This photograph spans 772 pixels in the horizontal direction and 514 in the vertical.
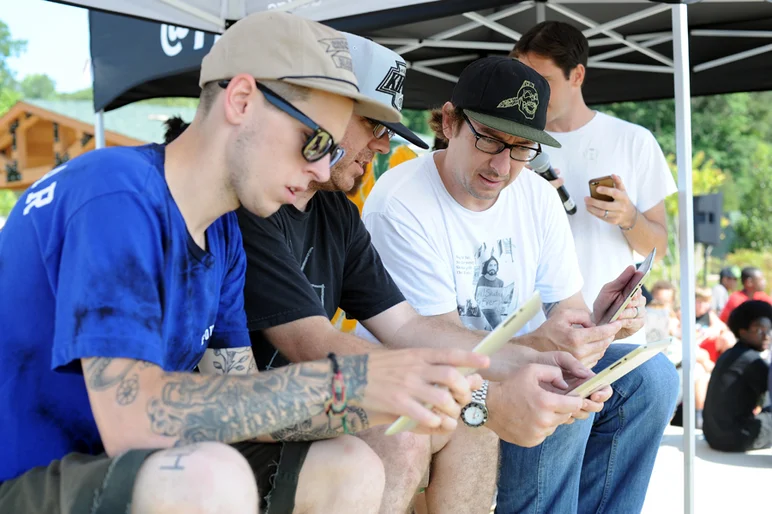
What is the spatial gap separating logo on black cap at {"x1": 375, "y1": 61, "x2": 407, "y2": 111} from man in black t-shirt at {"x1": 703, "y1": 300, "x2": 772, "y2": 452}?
4386mm

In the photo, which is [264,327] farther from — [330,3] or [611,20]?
[611,20]

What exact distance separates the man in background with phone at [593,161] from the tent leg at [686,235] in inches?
14.4

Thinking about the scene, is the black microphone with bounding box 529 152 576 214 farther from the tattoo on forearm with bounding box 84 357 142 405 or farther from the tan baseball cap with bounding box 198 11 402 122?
the tattoo on forearm with bounding box 84 357 142 405

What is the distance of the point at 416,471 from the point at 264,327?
580mm

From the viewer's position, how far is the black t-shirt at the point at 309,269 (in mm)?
2195

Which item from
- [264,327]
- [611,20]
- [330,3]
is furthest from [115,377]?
[611,20]

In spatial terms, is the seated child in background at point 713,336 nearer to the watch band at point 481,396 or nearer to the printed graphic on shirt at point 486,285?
the printed graphic on shirt at point 486,285

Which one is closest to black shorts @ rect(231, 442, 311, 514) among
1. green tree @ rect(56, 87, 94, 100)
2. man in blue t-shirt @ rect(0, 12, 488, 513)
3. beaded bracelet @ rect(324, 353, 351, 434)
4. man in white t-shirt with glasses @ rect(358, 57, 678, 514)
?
man in blue t-shirt @ rect(0, 12, 488, 513)

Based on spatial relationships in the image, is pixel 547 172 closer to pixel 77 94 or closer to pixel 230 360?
pixel 230 360

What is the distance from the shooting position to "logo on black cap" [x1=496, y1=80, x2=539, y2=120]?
2.87m

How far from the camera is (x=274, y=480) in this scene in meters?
1.85

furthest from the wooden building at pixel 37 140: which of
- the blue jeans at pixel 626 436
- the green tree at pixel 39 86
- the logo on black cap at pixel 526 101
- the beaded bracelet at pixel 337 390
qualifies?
the green tree at pixel 39 86

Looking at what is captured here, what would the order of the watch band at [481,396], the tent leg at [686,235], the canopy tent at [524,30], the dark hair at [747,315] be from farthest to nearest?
the dark hair at [747,315], the canopy tent at [524,30], the tent leg at [686,235], the watch band at [481,396]

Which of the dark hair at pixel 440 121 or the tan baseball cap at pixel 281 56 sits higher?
the dark hair at pixel 440 121
